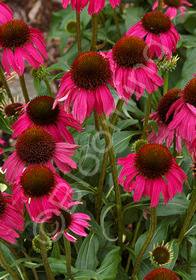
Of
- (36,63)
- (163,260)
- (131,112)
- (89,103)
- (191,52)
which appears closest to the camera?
(89,103)

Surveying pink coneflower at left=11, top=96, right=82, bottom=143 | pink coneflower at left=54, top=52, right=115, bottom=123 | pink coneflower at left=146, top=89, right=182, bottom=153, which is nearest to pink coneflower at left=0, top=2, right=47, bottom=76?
pink coneflower at left=11, top=96, right=82, bottom=143

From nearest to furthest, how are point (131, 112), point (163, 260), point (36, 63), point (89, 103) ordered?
point (89, 103) → point (163, 260) → point (36, 63) → point (131, 112)

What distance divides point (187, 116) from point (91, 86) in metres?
0.23

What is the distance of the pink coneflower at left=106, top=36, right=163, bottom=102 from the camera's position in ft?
2.75

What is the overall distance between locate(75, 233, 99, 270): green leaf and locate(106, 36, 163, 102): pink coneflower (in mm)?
449

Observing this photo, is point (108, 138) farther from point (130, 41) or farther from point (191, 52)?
point (191, 52)

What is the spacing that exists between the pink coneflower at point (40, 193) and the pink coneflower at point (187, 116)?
30 centimetres

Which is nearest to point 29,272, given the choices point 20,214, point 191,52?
point 20,214

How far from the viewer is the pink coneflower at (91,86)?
0.82m

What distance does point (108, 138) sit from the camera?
0.89 meters

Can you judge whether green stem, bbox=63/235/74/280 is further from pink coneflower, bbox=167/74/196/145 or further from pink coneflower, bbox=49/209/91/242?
pink coneflower, bbox=167/74/196/145

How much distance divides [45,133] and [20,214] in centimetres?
18

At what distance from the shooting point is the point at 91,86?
0.82 metres

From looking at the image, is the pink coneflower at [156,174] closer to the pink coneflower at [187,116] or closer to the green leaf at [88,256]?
the pink coneflower at [187,116]
